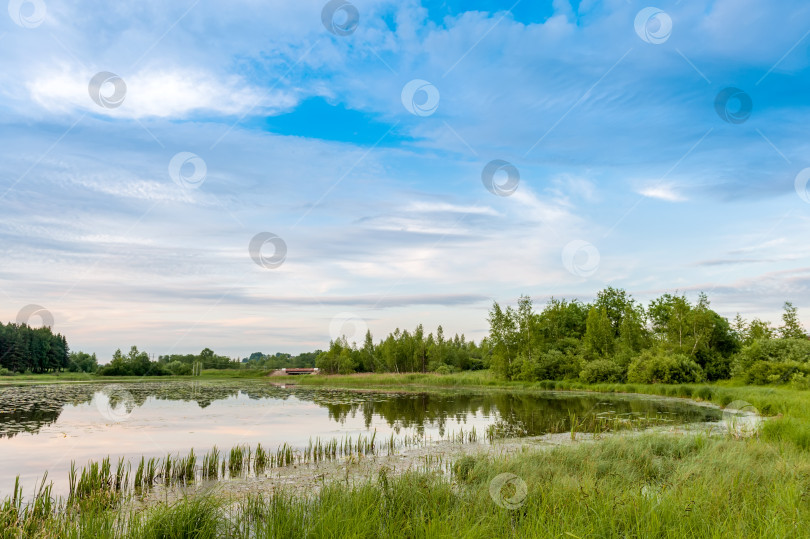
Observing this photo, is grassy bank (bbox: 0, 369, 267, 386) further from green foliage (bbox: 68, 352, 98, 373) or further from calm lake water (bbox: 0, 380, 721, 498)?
calm lake water (bbox: 0, 380, 721, 498)

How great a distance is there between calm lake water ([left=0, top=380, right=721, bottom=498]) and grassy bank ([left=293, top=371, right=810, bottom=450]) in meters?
2.86

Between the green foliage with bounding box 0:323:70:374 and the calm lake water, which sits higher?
the green foliage with bounding box 0:323:70:374

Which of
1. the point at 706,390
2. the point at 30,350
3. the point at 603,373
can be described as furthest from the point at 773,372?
the point at 30,350

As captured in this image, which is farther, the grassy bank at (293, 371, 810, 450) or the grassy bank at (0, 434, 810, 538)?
the grassy bank at (293, 371, 810, 450)

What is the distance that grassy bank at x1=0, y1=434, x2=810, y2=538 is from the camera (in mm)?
6000

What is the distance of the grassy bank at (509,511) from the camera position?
600 centimetres

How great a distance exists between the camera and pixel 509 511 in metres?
7.25

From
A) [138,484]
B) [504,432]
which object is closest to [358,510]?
[138,484]

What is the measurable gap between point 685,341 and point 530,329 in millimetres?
19167

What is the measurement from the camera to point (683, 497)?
7.01 metres

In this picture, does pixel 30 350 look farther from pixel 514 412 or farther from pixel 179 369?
pixel 514 412

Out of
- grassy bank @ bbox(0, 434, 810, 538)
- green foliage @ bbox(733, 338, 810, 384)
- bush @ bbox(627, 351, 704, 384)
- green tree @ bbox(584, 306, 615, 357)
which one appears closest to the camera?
grassy bank @ bbox(0, 434, 810, 538)

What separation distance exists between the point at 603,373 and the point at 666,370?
805 centimetres

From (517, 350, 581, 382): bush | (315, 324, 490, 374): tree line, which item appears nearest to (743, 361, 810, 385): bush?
(517, 350, 581, 382): bush
